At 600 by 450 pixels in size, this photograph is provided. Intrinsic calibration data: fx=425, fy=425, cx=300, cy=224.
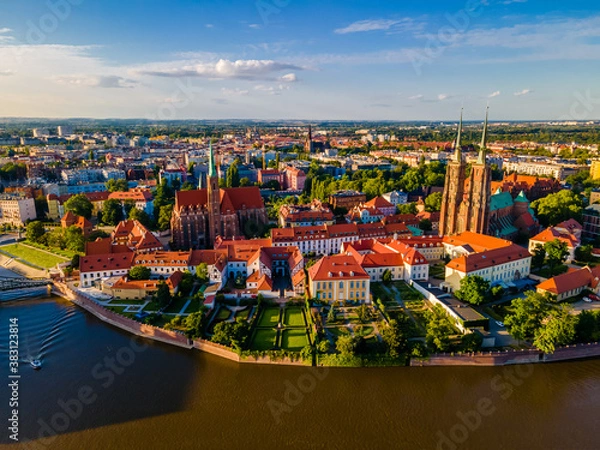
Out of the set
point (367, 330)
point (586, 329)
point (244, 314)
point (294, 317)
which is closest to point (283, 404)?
point (367, 330)

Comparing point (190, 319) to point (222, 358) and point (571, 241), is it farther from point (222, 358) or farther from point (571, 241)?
point (571, 241)

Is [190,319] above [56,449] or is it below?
above

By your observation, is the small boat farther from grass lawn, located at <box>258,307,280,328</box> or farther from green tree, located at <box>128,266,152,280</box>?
grass lawn, located at <box>258,307,280,328</box>

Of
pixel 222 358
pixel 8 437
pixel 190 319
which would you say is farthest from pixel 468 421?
pixel 8 437

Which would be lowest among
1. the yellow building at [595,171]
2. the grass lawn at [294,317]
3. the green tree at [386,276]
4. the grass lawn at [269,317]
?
the grass lawn at [269,317]

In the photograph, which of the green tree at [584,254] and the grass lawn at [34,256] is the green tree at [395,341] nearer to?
the green tree at [584,254]

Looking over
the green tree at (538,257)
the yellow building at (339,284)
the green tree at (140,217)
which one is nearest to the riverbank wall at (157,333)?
the yellow building at (339,284)
